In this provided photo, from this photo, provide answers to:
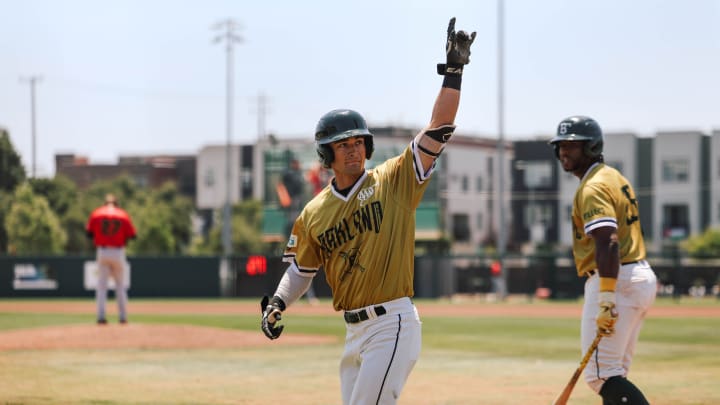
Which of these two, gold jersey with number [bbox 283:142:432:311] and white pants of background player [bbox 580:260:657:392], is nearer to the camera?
gold jersey with number [bbox 283:142:432:311]

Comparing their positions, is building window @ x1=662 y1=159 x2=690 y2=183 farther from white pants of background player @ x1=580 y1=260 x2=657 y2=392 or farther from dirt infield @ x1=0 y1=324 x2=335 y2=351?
white pants of background player @ x1=580 y1=260 x2=657 y2=392

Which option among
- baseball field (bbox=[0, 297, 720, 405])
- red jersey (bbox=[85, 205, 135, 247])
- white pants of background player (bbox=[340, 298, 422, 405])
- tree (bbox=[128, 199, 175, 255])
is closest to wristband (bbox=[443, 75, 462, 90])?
white pants of background player (bbox=[340, 298, 422, 405])

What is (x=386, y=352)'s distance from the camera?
19.1 ft

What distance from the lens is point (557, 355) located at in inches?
603

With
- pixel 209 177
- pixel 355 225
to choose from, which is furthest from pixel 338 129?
pixel 209 177

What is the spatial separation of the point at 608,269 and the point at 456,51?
1.84m

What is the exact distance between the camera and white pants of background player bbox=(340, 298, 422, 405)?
580cm

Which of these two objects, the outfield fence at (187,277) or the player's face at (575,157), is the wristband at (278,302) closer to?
the player's face at (575,157)

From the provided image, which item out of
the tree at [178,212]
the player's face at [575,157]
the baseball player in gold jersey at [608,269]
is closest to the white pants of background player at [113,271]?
the player's face at [575,157]

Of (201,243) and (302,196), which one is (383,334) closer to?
(302,196)

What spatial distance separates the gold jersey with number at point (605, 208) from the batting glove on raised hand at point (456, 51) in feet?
5.29

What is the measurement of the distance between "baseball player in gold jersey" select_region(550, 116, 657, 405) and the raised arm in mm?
1550

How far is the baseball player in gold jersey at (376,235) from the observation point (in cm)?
583

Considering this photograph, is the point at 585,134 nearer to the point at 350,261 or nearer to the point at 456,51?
the point at 456,51
